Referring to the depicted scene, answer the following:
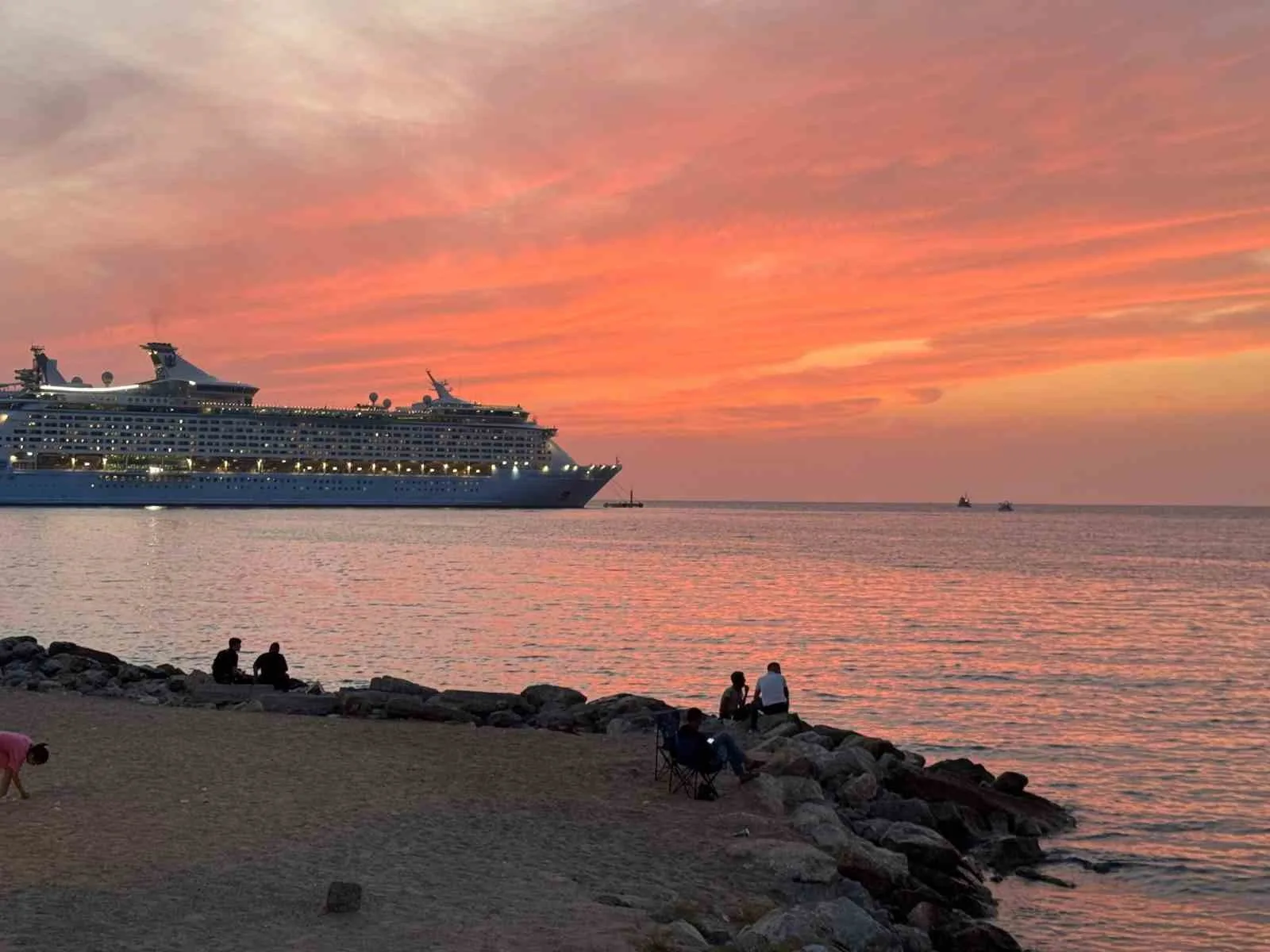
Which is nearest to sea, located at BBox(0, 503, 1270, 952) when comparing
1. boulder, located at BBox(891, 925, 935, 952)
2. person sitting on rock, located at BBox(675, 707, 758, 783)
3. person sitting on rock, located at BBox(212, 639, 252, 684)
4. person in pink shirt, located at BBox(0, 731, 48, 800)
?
boulder, located at BBox(891, 925, 935, 952)

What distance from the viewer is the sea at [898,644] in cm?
1417

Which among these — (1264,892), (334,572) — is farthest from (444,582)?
(1264,892)

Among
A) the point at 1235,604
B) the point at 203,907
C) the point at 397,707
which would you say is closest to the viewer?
the point at 203,907

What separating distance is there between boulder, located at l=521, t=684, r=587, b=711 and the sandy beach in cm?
355

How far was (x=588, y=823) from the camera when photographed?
11977 mm

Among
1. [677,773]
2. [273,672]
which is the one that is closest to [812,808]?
[677,773]

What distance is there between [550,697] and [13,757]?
10.3 meters

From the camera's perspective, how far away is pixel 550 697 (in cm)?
2034

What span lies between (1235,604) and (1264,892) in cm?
4281

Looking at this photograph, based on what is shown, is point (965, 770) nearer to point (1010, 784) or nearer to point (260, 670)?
point (1010, 784)

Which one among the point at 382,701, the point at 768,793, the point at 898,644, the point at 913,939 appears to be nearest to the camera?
the point at 913,939

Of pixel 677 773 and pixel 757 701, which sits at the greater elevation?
pixel 757 701

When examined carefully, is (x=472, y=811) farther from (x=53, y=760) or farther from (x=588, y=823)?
(x=53, y=760)

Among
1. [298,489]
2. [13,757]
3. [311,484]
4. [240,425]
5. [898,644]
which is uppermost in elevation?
[240,425]
